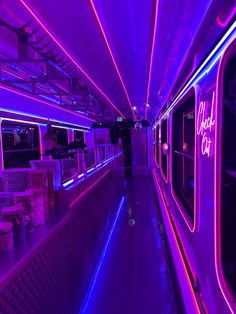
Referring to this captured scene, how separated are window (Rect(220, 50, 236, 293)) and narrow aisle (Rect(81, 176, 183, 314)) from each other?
165 centimetres

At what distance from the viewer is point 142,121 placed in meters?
14.8

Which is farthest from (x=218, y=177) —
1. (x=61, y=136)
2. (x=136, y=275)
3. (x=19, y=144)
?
(x=61, y=136)

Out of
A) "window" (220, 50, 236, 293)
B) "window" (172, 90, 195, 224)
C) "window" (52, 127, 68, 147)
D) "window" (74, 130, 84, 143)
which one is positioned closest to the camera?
"window" (220, 50, 236, 293)

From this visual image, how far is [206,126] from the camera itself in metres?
1.71

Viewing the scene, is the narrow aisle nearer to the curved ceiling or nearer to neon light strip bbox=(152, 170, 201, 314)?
neon light strip bbox=(152, 170, 201, 314)

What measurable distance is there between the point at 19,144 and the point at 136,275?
5103 mm

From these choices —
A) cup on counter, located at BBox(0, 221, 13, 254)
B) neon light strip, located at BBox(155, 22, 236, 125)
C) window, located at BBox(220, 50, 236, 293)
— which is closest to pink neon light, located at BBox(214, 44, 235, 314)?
window, located at BBox(220, 50, 236, 293)

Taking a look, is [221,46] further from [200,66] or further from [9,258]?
[9,258]

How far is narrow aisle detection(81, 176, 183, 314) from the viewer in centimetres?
274

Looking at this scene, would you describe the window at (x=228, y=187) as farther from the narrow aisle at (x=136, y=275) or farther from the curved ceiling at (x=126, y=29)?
the narrow aisle at (x=136, y=275)

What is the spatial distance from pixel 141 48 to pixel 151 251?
3.04 metres

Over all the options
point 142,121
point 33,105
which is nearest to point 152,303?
point 33,105

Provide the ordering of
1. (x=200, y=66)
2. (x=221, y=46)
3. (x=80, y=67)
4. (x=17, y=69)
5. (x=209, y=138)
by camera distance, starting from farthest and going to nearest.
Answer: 1. (x=17, y=69)
2. (x=80, y=67)
3. (x=200, y=66)
4. (x=209, y=138)
5. (x=221, y=46)

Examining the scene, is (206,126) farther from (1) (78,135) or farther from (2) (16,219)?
(1) (78,135)
